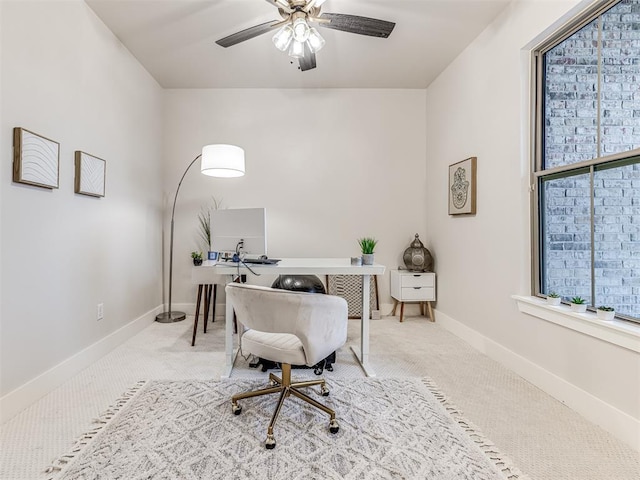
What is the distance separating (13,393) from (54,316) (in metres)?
0.48

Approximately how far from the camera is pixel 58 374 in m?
2.05

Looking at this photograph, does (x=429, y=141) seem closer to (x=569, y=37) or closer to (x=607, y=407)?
(x=569, y=37)

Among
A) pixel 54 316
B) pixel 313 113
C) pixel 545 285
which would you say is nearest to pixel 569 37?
pixel 545 285

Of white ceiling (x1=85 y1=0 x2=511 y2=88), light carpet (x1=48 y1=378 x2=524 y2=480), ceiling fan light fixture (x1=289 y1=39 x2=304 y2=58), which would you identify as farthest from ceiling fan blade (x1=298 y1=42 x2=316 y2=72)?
light carpet (x1=48 y1=378 x2=524 y2=480)

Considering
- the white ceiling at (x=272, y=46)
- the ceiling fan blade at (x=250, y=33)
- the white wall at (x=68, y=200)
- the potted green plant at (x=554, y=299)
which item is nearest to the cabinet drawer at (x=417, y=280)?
the potted green plant at (x=554, y=299)

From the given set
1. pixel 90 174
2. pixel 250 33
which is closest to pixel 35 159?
pixel 90 174

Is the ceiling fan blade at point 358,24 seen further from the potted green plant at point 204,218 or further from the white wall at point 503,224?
the potted green plant at point 204,218

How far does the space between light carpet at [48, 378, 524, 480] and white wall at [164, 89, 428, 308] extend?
2092mm

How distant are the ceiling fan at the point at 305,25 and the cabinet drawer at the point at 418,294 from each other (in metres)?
2.49

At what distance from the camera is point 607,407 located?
5.33 ft

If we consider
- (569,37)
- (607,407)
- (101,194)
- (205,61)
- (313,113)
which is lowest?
(607,407)

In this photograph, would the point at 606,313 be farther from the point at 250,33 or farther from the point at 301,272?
the point at 250,33

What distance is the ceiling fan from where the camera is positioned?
1.98m

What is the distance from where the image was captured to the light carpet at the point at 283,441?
1324 mm
